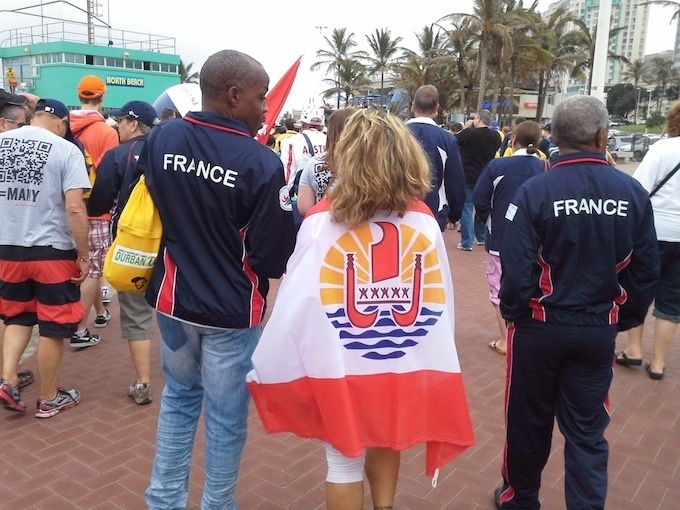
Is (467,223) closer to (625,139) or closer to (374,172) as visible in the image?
(374,172)

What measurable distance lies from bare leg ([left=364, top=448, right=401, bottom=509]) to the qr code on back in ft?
8.88

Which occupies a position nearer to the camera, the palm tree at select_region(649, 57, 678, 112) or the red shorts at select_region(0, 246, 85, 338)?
the red shorts at select_region(0, 246, 85, 338)

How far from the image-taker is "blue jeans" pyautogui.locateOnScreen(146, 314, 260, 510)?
8.21 feet

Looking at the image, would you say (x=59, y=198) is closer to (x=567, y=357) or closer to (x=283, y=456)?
(x=283, y=456)

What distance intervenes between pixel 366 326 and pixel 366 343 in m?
0.06

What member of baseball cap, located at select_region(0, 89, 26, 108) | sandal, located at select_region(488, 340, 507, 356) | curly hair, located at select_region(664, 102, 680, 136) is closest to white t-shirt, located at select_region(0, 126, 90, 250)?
baseball cap, located at select_region(0, 89, 26, 108)

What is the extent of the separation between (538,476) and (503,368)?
2.22 meters

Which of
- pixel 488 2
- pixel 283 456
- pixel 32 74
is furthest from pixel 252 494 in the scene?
pixel 32 74

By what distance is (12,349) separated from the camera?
4.07m

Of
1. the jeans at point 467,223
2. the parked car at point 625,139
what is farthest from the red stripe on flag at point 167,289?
the parked car at point 625,139

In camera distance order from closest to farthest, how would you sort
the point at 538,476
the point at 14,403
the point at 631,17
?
1. the point at 538,476
2. the point at 14,403
3. the point at 631,17

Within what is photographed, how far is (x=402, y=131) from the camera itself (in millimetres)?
2279

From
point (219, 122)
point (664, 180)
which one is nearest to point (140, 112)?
point (219, 122)

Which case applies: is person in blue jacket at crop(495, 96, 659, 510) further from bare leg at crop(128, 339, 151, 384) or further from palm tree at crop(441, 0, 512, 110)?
palm tree at crop(441, 0, 512, 110)
